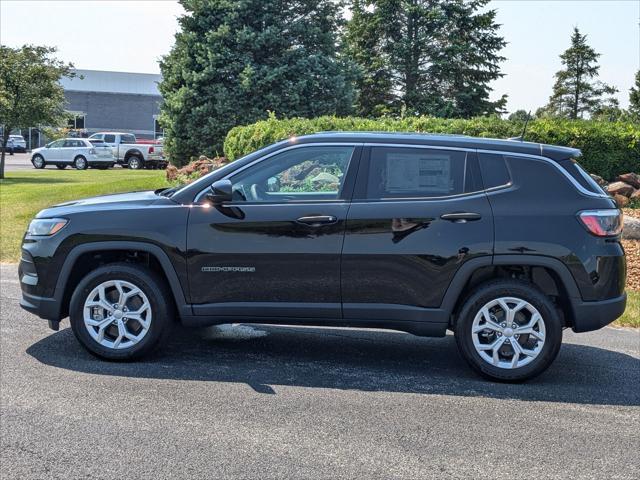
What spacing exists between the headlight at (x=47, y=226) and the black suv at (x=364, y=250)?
0.04 ft

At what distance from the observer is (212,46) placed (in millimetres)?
21234

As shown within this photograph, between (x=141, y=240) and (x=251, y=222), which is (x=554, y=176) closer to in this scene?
(x=251, y=222)

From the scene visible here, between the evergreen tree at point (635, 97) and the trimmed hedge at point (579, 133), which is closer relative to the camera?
the trimmed hedge at point (579, 133)

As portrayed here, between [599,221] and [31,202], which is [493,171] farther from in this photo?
[31,202]

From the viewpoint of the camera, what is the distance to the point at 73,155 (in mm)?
37875

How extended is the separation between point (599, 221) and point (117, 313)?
3.73 m

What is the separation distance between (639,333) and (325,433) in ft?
14.3

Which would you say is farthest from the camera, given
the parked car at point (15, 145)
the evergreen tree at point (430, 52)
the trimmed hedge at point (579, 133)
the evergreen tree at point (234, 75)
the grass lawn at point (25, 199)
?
the parked car at point (15, 145)

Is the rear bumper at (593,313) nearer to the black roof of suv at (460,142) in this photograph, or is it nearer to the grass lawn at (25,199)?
the black roof of suv at (460,142)

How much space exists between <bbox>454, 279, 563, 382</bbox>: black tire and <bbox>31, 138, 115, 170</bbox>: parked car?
115ft

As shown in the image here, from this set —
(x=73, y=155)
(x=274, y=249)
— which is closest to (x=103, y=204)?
(x=274, y=249)

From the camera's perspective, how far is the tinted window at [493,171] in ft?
18.1

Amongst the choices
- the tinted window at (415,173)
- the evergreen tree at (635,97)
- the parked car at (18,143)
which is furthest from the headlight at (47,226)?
the parked car at (18,143)

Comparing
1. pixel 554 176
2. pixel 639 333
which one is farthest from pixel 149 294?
pixel 639 333
